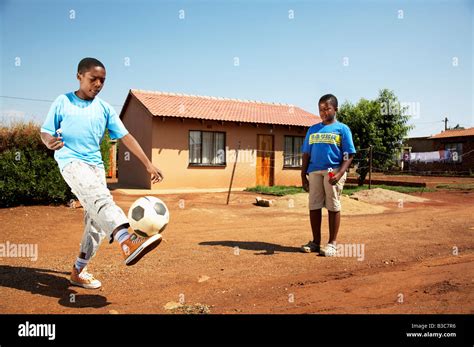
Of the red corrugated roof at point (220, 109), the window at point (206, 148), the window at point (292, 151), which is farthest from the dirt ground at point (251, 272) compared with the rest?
the window at point (292, 151)

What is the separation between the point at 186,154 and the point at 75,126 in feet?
46.0

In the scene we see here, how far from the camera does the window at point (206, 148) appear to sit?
17.9 meters

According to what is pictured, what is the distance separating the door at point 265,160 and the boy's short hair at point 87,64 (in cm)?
1589

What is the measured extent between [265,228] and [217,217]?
1831 mm

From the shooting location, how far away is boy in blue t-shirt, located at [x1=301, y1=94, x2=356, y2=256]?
549 cm

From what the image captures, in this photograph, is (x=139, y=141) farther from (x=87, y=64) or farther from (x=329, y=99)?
(x=87, y=64)

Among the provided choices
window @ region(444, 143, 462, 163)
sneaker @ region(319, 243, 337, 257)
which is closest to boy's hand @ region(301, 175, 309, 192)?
sneaker @ region(319, 243, 337, 257)

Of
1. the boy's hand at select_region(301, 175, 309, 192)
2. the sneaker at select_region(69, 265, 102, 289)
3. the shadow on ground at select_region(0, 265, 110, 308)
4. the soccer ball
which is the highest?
the boy's hand at select_region(301, 175, 309, 192)

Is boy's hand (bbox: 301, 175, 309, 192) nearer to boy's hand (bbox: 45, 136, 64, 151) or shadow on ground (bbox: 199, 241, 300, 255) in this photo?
shadow on ground (bbox: 199, 241, 300, 255)

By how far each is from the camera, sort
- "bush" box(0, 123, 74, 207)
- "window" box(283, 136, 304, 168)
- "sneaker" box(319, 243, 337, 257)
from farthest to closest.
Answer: "window" box(283, 136, 304, 168) → "bush" box(0, 123, 74, 207) → "sneaker" box(319, 243, 337, 257)

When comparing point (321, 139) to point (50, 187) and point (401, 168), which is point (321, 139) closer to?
point (50, 187)
